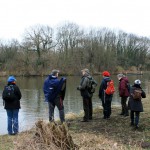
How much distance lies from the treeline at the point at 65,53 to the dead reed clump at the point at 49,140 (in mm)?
60230

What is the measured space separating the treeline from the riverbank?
55594 millimetres

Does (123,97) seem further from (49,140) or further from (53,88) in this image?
(49,140)

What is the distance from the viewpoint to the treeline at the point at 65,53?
66.4 metres

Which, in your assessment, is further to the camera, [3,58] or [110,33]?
[110,33]

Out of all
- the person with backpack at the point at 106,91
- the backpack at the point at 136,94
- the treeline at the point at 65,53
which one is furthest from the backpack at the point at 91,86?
the treeline at the point at 65,53

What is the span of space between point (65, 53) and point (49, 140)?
6571cm

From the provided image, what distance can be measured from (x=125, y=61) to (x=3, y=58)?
97.4ft

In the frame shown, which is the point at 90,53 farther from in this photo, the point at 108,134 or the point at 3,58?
the point at 108,134

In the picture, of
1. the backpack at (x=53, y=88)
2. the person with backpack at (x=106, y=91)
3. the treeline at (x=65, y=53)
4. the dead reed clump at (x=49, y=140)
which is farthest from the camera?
the treeline at (x=65, y=53)

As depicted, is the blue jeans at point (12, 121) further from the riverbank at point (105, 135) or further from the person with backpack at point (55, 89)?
the person with backpack at point (55, 89)

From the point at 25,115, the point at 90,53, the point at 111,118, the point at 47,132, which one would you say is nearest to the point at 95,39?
the point at 90,53

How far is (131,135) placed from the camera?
870 centimetres

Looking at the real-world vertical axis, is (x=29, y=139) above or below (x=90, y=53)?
below

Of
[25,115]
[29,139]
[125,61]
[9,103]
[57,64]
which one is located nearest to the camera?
[29,139]
